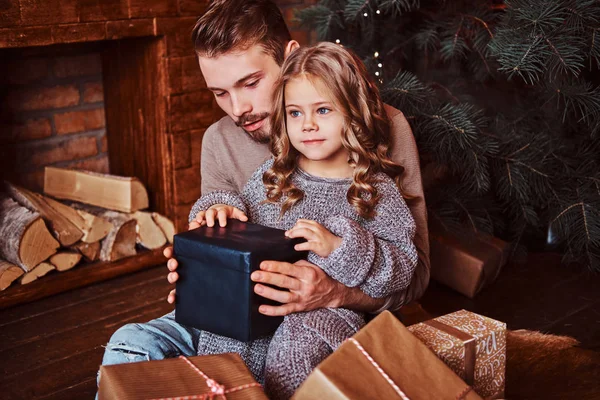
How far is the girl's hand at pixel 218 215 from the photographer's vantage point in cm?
159

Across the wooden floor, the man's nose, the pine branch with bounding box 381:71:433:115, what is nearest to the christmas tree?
the pine branch with bounding box 381:71:433:115

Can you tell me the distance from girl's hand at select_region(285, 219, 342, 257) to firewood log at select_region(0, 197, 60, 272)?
56.2 inches

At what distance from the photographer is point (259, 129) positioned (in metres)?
1.93

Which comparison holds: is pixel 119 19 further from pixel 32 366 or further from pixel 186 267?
pixel 186 267

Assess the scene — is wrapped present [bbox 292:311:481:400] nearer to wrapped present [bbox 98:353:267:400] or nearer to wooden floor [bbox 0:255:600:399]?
wrapped present [bbox 98:353:267:400]

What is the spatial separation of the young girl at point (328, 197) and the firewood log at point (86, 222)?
1184 mm

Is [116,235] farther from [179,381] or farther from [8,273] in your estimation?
[179,381]

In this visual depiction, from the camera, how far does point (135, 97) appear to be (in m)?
2.89

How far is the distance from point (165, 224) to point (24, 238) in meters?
0.57

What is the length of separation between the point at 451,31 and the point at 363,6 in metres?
0.34

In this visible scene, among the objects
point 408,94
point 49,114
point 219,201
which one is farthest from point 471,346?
point 49,114

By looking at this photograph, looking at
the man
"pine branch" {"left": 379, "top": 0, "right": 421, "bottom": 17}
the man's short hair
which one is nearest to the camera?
the man

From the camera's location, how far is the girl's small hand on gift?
1587 mm

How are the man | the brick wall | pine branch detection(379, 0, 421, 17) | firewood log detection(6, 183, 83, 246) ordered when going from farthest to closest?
the brick wall
firewood log detection(6, 183, 83, 246)
pine branch detection(379, 0, 421, 17)
the man
